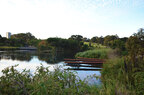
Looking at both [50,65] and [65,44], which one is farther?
[65,44]

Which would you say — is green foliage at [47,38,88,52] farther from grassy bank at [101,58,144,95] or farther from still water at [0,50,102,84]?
grassy bank at [101,58,144,95]

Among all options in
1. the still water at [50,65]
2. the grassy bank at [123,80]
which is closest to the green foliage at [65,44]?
the still water at [50,65]

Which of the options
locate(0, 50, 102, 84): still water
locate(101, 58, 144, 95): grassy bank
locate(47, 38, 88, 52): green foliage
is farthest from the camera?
locate(47, 38, 88, 52): green foliage

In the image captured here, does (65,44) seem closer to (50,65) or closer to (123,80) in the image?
(50,65)

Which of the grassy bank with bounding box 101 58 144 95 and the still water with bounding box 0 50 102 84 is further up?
the grassy bank with bounding box 101 58 144 95

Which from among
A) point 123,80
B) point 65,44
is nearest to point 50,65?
point 123,80

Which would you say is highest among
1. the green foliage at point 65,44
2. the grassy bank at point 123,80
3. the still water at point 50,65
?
the green foliage at point 65,44

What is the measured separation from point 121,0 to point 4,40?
43.2 m

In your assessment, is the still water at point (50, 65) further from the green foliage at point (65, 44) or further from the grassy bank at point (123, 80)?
the green foliage at point (65, 44)

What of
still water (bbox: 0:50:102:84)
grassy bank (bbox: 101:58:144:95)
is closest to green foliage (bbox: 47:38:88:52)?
still water (bbox: 0:50:102:84)

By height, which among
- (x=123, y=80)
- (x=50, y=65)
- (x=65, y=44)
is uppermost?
(x=65, y=44)

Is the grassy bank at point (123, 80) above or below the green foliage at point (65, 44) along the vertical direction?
below

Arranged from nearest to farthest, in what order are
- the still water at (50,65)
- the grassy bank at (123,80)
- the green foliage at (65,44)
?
the grassy bank at (123,80)
the still water at (50,65)
the green foliage at (65,44)

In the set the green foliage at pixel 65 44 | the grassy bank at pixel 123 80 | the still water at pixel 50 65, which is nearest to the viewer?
the grassy bank at pixel 123 80
